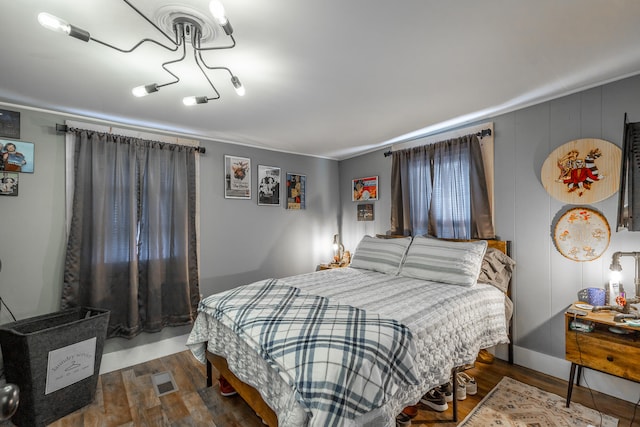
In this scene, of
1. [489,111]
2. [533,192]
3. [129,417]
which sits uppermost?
[489,111]

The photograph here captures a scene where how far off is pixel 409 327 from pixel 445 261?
1.15 meters

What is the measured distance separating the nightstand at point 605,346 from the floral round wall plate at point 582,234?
0.48m

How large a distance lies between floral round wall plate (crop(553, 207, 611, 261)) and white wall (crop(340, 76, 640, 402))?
0.04 m

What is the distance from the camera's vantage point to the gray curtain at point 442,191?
2.91 metres

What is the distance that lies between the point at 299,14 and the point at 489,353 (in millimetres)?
3164

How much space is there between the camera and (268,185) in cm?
390

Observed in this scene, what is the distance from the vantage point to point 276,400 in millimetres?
1535

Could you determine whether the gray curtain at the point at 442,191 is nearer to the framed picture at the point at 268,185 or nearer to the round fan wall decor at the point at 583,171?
the round fan wall decor at the point at 583,171

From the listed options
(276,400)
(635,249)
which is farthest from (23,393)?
(635,249)

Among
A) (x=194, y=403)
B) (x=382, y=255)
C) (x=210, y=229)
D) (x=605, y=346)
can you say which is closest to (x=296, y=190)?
(x=210, y=229)

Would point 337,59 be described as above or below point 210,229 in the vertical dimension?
above

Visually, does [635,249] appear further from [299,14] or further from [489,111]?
[299,14]

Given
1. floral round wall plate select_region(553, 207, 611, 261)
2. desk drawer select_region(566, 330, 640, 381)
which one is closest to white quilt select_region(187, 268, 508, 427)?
desk drawer select_region(566, 330, 640, 381)

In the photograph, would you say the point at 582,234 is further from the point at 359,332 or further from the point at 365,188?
the point at 365,188
